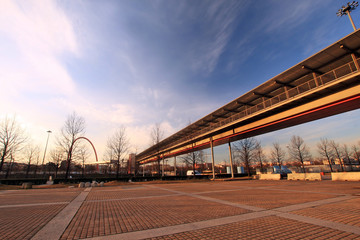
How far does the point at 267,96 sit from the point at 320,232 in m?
22.4

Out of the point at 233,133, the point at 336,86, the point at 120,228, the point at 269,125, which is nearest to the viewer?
the point at 120,228

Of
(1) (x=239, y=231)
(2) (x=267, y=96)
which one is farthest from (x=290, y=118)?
(1) (x=239, y=231)

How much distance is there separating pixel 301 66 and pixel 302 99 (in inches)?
139

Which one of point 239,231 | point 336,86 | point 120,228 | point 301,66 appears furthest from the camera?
point 301,66

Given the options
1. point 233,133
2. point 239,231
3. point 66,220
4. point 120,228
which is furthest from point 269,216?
point 233,133

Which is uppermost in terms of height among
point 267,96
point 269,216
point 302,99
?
point 267,96

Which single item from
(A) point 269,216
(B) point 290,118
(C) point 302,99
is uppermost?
(C) point 302,99

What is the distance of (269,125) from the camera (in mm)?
23125

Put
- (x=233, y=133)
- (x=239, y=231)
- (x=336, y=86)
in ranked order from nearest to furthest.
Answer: (x=239, y=231)
(x=336, y=86)
(x=233, y=133)

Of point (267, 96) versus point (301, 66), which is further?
point (267, 96)

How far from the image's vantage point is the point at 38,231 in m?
4.48

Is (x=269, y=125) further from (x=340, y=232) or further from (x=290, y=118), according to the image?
(x=340, y=232)

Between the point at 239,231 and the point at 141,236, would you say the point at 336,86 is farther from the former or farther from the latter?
the point at 141,236

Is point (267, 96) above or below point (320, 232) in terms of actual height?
above
